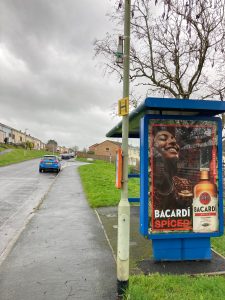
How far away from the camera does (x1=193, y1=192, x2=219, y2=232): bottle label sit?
19.5 feet

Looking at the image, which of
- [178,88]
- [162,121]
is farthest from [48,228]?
[178,88]

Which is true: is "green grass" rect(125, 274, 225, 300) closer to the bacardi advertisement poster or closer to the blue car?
the bacardi advertisement poster

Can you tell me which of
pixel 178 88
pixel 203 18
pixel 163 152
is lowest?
pixel 163 152

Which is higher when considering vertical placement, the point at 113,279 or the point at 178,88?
the point at 178,88

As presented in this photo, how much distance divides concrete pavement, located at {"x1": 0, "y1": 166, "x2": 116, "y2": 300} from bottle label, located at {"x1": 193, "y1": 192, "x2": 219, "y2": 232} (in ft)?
5.48

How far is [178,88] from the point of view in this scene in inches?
569

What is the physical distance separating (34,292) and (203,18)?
10.8 metres

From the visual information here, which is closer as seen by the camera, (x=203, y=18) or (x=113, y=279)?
(x=113, y=279)

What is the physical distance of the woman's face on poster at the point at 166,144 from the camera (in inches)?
228

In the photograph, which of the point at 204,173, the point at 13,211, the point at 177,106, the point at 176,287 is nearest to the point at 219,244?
the point at 204,173

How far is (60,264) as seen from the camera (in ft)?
18.7

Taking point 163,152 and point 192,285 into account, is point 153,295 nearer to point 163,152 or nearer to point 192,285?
point 192,285

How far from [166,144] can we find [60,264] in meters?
2.77

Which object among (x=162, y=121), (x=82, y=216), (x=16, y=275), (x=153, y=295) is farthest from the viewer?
(x=82, y=216)
